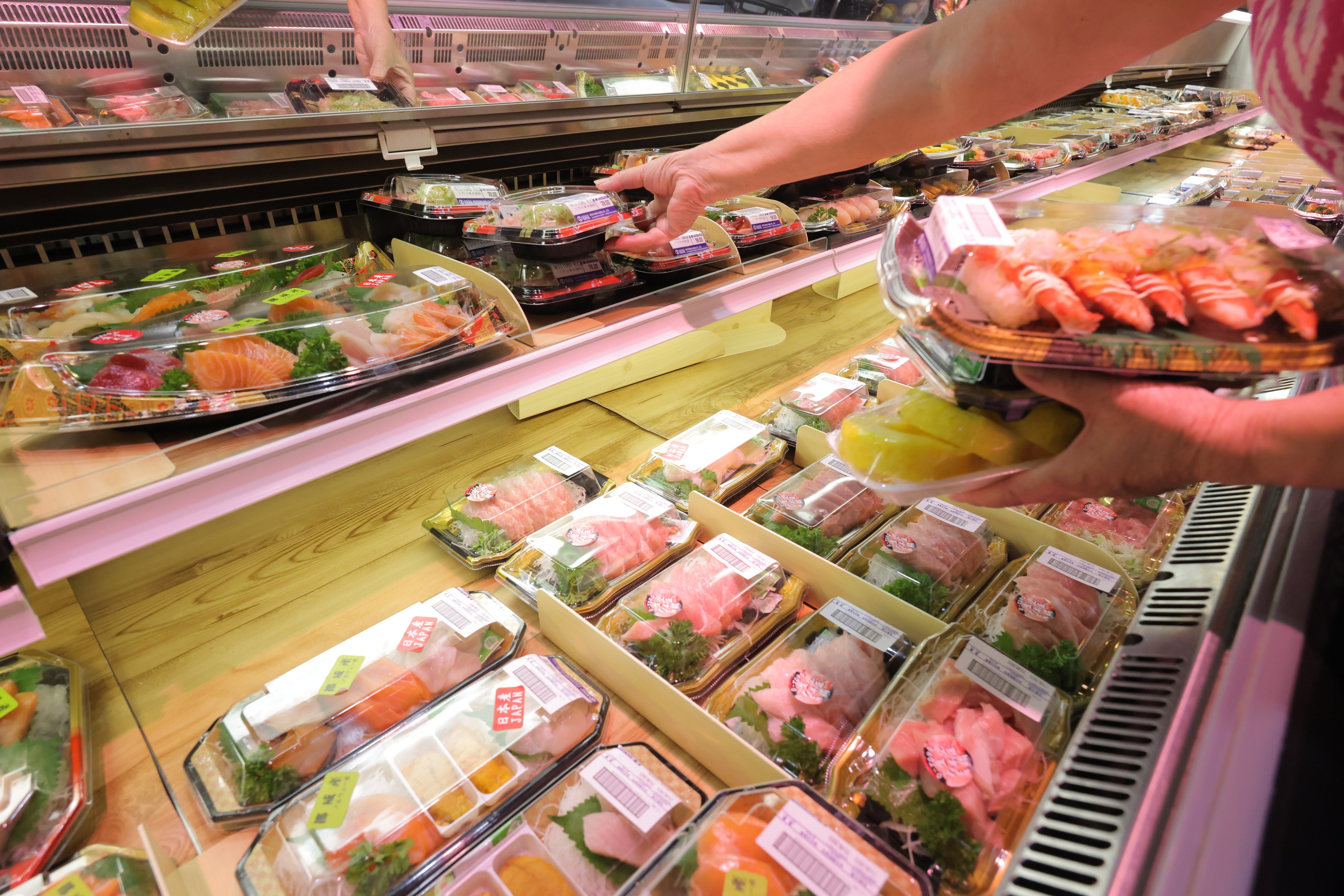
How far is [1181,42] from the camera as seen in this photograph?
6176 mm

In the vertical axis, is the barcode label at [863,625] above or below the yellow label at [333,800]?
above

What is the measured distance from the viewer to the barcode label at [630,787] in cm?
126

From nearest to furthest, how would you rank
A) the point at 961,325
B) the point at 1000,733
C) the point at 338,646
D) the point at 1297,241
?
the point at 961,325 → the point at 1297,241 → the point at 1000,733 → the point at 338,646

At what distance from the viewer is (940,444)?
3.51 ft

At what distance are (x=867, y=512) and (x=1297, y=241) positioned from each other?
120cm

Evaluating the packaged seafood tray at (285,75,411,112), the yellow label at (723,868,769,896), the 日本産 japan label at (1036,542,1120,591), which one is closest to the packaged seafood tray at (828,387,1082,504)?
the yellow label at (723,868,769,896)

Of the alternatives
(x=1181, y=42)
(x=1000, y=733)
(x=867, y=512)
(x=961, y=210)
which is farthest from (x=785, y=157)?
(x=1181, y=42)

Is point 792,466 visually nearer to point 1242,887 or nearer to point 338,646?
point 338,646

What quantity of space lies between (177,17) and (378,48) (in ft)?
1.58

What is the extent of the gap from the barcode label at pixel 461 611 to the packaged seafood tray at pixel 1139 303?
1170 mm

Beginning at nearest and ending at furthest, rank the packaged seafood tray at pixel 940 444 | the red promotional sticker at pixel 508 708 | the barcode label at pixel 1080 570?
the packaged seafood tray at pixel 940 444 → the red promotional sticker at pixel 508 708 → the barcode label at pixel 1080 570

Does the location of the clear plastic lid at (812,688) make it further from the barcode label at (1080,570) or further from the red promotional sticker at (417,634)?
the red promotional sticker at (417,634)


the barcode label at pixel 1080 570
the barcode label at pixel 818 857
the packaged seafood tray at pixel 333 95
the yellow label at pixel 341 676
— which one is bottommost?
the yellow label at pixel 341 676

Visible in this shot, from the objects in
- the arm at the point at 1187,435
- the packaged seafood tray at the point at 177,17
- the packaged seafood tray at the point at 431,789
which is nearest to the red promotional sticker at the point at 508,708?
the packaged seafood tray at the point at 431,789
